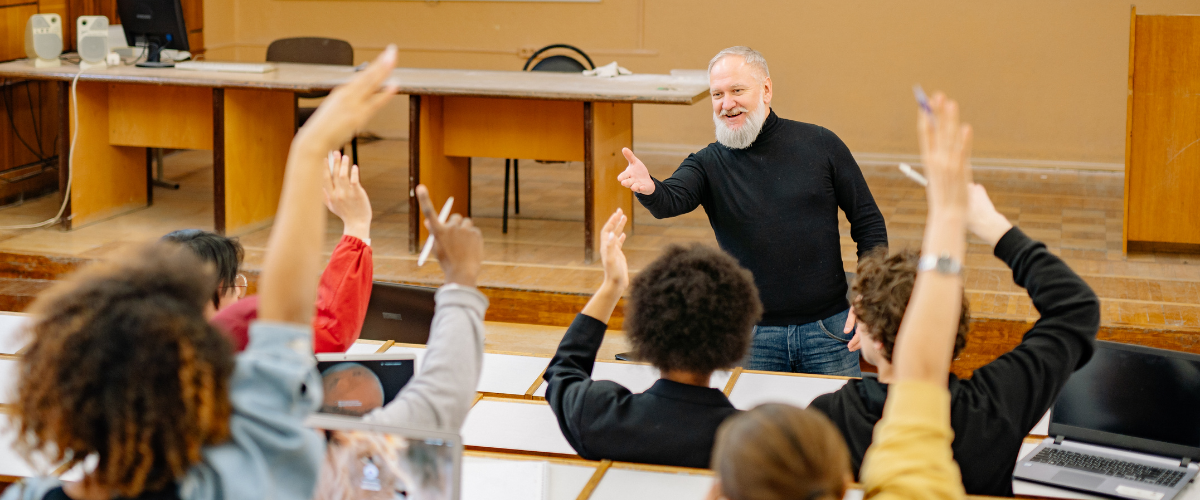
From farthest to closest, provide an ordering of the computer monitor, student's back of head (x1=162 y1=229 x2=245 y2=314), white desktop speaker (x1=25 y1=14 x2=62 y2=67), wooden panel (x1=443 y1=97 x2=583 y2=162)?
1. the computer monitor
2. white desktop speaker (x1=25 y1=14 x2=62 y2=67)
3. wooden panel (x1=443 y1=97 x2=583 y2=162)
4. student's back of head (x1=162 y1=229 x2=245 y2=314)

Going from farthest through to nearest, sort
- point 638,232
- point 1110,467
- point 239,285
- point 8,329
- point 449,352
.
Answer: point 638,232 < point 8,329 < point 239,285 < point 1110,467 < point 449,352

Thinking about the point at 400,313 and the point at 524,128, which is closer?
the point at 400,313

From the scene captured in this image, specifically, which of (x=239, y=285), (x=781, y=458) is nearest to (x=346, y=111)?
(x=781, y=458)

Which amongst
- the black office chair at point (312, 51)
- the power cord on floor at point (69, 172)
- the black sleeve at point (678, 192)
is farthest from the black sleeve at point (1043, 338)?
the black office chair at point (312, 51)

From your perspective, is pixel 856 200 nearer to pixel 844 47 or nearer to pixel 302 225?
pixel 302 225

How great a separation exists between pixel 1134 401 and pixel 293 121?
4.04 meters

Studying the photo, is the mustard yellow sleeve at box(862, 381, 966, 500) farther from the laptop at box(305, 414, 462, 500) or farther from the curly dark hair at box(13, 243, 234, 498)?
the curly dark hair at box(13, 243, 234, 498)

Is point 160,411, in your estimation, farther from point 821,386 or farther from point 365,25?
point 365,25

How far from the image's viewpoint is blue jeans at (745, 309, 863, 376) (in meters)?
2.52

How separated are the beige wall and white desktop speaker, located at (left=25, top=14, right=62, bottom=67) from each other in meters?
2.46

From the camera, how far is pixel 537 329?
3.91m

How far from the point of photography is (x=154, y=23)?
4.93 m

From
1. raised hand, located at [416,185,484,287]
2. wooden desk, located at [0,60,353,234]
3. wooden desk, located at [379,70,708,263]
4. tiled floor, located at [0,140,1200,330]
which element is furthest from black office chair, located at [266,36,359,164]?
raised hand, located at [416,185,484,287]

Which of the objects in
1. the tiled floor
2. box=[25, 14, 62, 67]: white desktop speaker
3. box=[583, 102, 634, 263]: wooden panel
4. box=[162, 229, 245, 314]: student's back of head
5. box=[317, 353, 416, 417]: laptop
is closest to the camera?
box=[317, 353, 416, 417]: laptop
